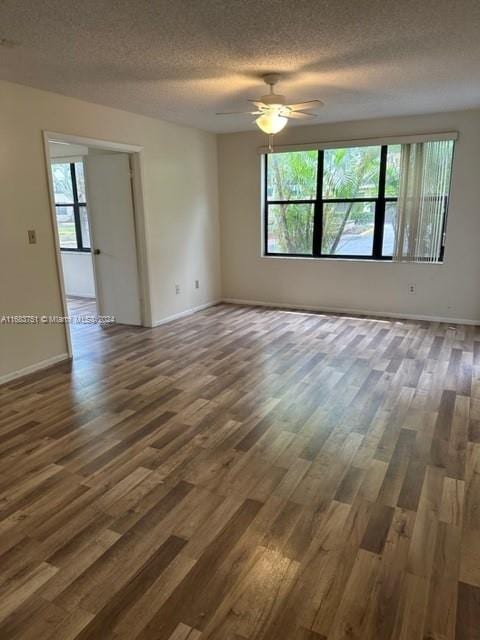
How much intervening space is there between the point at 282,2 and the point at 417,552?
9.07 ft

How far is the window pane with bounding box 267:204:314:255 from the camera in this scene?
6.25 meters

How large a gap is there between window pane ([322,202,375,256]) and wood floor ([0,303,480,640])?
7.49 ft

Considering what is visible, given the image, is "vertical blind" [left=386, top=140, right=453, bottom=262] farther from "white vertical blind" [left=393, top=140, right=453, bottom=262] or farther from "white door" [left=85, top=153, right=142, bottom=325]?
"white door" [left=85, top=153, right=142, bottom=325]

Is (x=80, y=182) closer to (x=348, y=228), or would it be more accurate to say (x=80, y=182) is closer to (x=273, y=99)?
(x=348, y=228)

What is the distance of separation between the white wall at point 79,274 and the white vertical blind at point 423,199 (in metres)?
4.97

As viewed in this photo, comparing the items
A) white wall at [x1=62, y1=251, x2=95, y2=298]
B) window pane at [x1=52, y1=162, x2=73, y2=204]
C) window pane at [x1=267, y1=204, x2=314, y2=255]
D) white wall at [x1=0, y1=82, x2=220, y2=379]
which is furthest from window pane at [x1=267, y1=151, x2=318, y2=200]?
window pane at [x1=52, y1=162, x2=73, y2=204]

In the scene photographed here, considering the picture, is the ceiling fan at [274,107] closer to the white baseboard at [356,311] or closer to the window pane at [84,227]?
the white baseboard at [356,311]

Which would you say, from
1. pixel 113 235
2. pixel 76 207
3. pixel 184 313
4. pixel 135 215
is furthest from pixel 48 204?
pixel 76 207

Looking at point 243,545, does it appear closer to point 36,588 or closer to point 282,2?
point 36,588

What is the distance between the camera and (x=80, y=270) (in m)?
7.55

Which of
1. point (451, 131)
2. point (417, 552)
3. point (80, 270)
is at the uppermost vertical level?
point (451, 131)

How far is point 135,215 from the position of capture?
17.4 feet

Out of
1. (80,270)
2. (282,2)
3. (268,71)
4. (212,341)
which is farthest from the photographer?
(80,270)

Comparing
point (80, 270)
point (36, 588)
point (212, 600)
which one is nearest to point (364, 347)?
point (212, 600)
